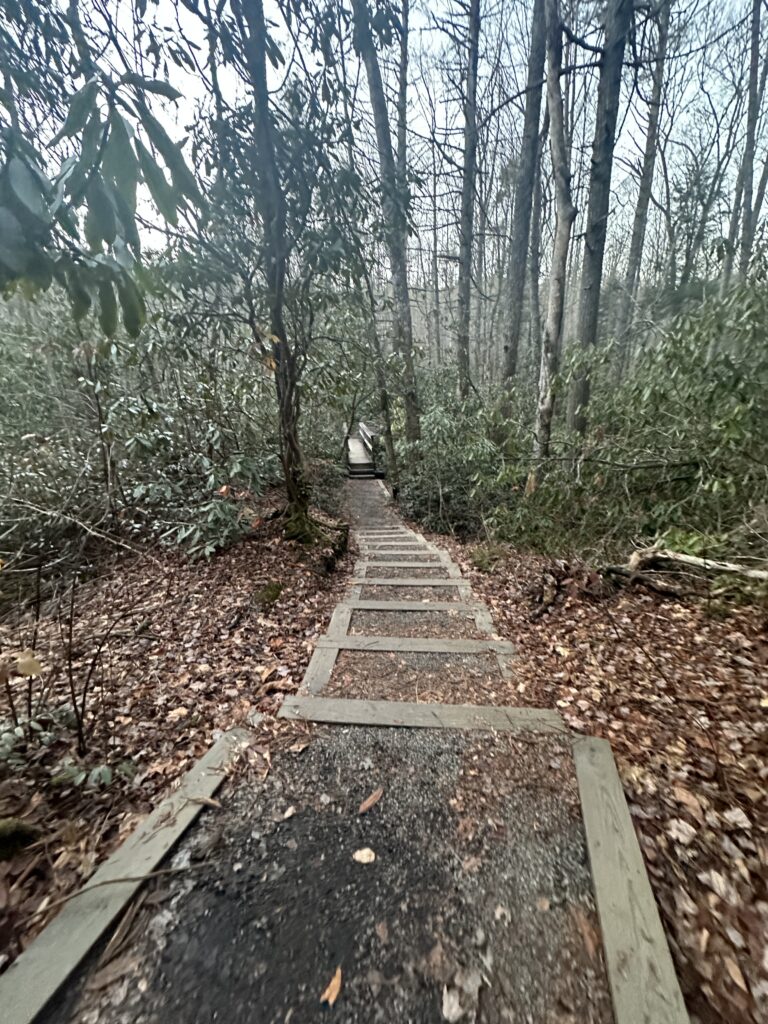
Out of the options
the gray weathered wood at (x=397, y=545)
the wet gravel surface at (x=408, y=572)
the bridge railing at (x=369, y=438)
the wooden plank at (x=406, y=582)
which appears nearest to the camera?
the wooden plank at (x=406, y=582)

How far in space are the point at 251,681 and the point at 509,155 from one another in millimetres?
15066

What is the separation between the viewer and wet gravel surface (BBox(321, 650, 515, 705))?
250 cm

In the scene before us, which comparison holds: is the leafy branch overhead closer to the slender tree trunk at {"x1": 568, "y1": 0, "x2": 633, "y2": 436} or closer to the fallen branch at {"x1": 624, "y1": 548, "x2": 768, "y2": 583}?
the fallen branch at {"x1": 624, "y1": 548, "x2": 768, "y2": 583}

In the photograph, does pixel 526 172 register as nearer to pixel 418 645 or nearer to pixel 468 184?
pixel 468 184

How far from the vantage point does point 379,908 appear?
1.37 metres

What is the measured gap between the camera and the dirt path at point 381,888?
1.13 metres

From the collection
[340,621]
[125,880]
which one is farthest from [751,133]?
[125,880]

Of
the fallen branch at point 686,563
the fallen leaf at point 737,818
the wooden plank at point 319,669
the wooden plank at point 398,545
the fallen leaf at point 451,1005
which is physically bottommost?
the wooden plank at point 398,545

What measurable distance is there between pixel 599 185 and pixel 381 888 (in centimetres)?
717

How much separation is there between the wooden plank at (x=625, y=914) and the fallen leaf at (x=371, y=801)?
83 centimetres

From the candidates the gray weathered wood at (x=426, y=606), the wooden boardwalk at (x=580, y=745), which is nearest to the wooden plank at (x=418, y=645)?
the wooden boardwalk at (x=580, y=745)

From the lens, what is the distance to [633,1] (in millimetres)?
4707

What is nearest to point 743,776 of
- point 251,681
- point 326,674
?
point 326,674

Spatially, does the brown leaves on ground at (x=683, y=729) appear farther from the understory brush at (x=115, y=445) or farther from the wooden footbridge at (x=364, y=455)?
the wooden footbridge at (x=364, y=455)
